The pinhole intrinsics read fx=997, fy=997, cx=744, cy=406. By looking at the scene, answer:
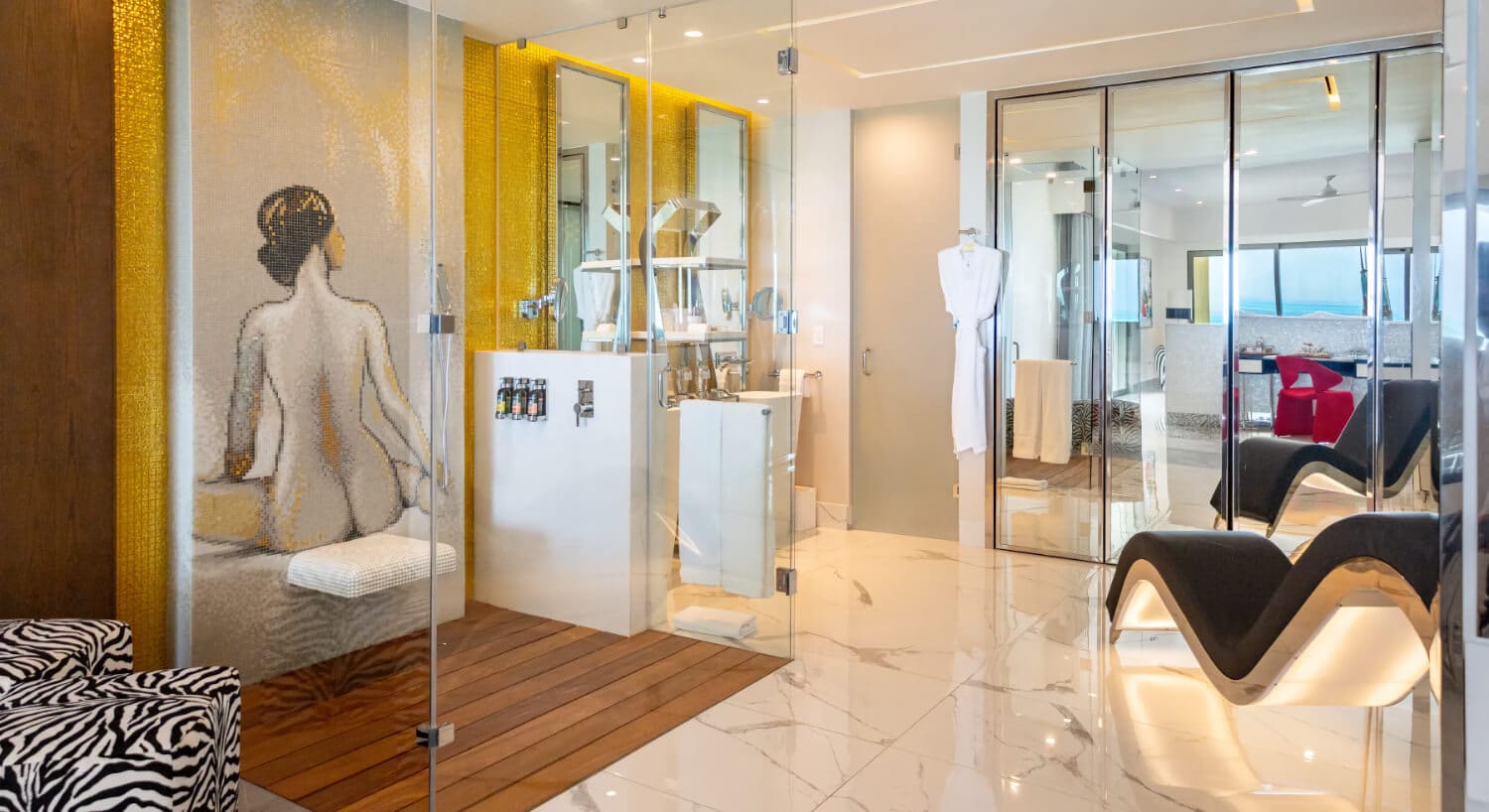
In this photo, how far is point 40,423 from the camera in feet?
8.95

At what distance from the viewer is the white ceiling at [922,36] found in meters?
3.45

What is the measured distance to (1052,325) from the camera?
545cm

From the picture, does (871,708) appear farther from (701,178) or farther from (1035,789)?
(701,178)

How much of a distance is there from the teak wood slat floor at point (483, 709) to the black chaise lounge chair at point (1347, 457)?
2.75 metres

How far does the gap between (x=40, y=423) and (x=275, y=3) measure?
1346 mm

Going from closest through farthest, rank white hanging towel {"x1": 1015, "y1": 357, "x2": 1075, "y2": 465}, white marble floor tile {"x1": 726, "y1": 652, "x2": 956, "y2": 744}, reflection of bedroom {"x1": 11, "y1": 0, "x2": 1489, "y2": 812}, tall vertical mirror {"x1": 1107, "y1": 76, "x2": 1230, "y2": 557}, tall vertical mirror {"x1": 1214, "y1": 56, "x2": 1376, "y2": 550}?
reflection of bedroom {"x1": 11, "y1": 0, "x2": 1489, "y2": 812} → white marble floor tile {"x1": 726, "y1": 652, "x2": 956, "y2": 744} → tall vertical mirror {"x1": 1214, "y1": 56, "x2": 1376, "y2": 550} → tall vertical mirror {"x1": 1107, "y1": 76, "x2": 1230, "y2": 557} → white hanging towel {"x1": 1015, "y1": 357, "x2": 1075, "y2": 465}

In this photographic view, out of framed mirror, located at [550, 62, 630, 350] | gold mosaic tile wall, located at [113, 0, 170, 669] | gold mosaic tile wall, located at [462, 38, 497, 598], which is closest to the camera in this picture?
gold mosaic tile wall, located at [462, 38, 497, 598]

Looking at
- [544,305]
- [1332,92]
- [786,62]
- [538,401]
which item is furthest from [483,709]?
[1332,92]

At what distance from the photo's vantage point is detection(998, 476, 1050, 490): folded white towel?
18.3 feet

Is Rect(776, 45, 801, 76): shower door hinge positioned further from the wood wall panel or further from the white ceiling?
the wood wall panel

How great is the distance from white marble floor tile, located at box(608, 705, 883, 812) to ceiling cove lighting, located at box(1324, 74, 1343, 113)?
3.80 metres

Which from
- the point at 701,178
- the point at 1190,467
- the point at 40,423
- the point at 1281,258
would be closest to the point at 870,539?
the point at 1190,467

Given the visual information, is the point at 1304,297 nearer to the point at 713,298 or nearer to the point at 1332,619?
the point at 1332,619

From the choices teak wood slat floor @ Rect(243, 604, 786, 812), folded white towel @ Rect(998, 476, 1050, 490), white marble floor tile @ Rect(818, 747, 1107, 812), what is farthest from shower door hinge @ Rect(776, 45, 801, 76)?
folded white towel @ Rect(998, 476, 1050, 490)
